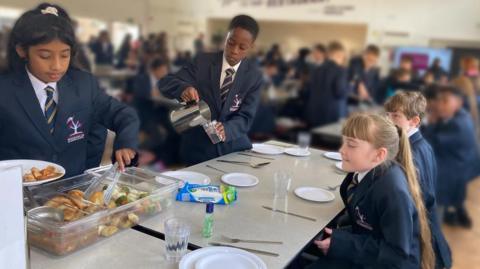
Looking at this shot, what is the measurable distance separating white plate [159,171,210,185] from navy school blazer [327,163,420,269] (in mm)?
611

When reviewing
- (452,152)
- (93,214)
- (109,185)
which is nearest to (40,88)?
(109,185)

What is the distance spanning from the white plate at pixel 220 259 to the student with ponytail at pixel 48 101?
0.58 m

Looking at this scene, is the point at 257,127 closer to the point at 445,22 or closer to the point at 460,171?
the point at 460,171

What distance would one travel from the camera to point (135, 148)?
67.5 inches

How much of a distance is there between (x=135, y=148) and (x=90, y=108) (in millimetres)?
311

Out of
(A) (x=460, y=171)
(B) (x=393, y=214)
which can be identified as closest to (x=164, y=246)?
(B) (x=393, y=214)

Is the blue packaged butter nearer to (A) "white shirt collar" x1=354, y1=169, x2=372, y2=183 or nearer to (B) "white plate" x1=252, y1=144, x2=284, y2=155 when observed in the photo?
(A) "white shirt collar" x1=354, y1=169, x2=372, y2=183

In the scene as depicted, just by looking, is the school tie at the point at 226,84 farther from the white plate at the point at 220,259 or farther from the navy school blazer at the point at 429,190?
the white plate at the point at 220,259

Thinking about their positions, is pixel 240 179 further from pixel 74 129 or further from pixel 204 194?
pixel 74 129

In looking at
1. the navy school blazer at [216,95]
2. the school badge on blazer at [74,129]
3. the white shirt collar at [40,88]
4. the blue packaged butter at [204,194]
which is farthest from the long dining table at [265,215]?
the white shirt collar at [40,88]

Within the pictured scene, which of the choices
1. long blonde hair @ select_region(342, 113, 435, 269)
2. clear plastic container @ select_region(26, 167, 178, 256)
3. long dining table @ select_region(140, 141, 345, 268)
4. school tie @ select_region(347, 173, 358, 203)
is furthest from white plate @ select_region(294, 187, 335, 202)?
clear plastic container @ select_region(26, 167, 178, 256)

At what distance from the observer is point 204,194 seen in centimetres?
158

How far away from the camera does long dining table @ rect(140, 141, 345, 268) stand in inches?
50.7

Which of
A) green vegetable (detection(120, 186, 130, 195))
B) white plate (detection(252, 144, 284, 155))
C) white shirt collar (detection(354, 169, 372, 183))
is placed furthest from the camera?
white plate (detection(252, 144, 284, 155))
